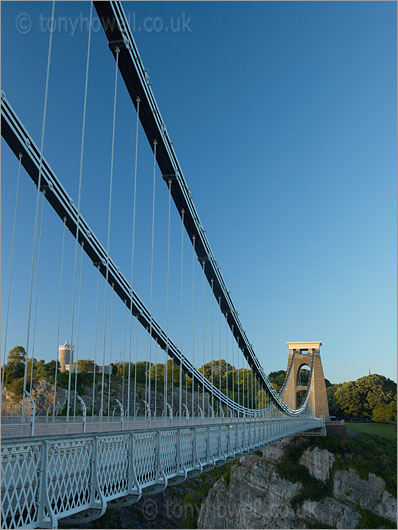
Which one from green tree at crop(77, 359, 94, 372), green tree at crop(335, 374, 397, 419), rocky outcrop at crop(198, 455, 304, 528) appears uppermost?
green tree at crop(77, 359, 94, 372)

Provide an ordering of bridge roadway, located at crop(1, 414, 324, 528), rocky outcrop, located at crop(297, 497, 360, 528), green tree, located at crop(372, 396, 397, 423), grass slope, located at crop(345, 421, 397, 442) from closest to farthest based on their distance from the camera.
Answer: bridge roadway, located at crop(1, 414, 324, 528) → rocky outcrop, located at crop(297, 497, 360, 528) → grass slope, located at crop(345, 421, 397, 442) → green tree, located at crop(372, 396, 397, 423)

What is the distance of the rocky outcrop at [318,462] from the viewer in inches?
1383

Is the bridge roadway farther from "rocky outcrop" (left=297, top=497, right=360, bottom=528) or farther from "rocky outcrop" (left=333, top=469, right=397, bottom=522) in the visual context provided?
"rocky outcrop" (left=333, top=469, right=397, bottom=522)

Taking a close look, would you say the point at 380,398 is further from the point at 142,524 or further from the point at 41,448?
the point at 41,448

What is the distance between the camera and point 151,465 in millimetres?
8523

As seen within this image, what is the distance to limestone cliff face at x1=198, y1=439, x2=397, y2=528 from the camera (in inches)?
1273

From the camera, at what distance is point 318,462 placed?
3594cm

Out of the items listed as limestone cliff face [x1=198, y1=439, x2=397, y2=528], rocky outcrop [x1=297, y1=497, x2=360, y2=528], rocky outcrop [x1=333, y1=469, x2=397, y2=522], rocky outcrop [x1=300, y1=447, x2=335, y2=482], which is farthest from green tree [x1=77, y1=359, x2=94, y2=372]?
rocky outcrop [x1=333, y1=469, x2=397, y2=522]

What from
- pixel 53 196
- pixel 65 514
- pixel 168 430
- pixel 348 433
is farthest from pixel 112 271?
pixel 348 433

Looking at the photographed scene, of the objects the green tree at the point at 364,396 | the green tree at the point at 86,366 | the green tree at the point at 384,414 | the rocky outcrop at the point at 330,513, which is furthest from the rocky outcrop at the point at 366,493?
the green tree at the point at 364,396

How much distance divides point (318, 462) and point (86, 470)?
107 ft

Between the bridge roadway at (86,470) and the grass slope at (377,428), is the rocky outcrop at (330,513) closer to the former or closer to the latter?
the grass slope at (377,428)

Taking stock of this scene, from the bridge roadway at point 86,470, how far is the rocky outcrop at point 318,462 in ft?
88.2

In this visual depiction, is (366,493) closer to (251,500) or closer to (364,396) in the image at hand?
(251,500)
